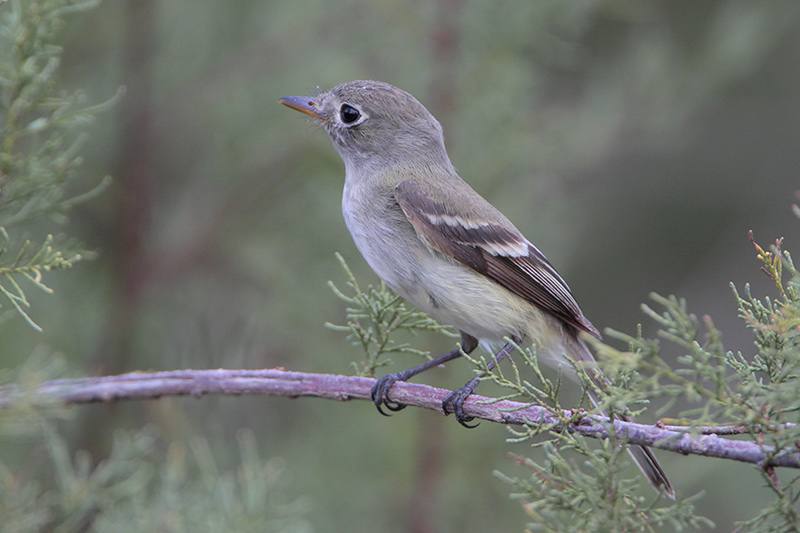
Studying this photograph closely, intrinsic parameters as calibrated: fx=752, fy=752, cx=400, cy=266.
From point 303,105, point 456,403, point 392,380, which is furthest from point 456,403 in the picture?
point 303,105

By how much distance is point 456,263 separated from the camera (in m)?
3.08

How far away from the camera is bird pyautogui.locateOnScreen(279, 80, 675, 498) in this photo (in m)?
2.97

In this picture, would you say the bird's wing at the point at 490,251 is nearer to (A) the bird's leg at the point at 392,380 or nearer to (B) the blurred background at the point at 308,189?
(A) the bird's leg at the point at 392,380

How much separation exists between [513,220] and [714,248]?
11.3ft

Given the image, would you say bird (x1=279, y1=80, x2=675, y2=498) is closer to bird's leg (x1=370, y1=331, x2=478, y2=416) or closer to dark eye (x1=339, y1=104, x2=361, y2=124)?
bird's leg (x1=370, y1=331, x2=478, y2=416)

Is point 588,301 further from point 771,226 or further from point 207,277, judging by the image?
point 207,277

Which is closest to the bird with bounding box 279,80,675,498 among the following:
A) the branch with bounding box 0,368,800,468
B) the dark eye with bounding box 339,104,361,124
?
the dark eye with bounding box 339,104,361,124

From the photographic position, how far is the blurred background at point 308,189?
3881 millimetres

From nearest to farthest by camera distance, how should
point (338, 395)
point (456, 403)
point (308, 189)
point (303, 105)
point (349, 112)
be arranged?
point (338, 395)
point (456, 403)
point (303, 105)
point (349, 112)
point (308, 189)

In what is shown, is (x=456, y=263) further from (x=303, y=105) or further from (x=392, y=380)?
(x=303, y=105)

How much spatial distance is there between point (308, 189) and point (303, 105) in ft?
3.91

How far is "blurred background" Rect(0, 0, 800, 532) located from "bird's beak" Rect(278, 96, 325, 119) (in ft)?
0.62

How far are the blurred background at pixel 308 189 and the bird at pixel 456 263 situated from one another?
571 mm

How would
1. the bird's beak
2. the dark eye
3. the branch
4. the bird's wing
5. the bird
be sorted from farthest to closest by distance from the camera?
the dark eye, the bird's beak, the bird's wing, the bird, the branch
